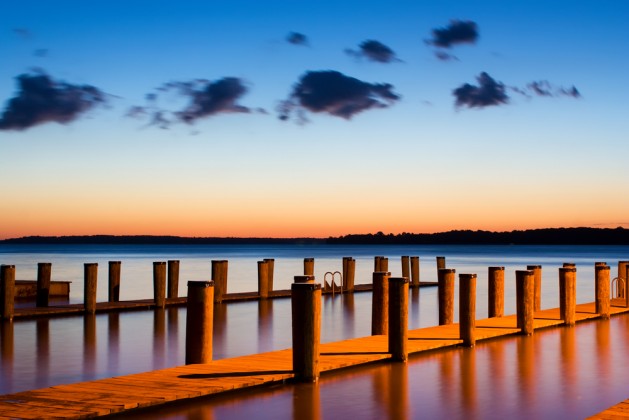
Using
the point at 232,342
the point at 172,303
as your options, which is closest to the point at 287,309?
the point at 172,303

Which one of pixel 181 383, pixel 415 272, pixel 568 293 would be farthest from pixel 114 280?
pixel 181 383

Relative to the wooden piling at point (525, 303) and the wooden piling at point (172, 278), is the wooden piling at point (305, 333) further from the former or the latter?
the wooden piling at point (172, 278)

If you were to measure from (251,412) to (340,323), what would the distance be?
11781mm

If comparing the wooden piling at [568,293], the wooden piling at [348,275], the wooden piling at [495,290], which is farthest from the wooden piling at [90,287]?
the wooden piling at [348,275]

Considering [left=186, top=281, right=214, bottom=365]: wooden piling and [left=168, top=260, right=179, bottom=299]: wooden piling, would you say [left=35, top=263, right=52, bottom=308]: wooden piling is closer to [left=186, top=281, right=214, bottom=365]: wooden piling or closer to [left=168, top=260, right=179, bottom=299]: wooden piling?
[left=168, top=260, right=179, bottom=299]: wooden piling

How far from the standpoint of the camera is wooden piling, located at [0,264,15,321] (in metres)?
19.1

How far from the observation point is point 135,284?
144 feet

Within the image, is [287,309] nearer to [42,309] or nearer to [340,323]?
[340,323]

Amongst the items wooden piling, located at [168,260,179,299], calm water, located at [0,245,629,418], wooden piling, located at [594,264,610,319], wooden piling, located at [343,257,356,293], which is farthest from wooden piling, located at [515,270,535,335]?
wooden piling, located at [343,257,356,293]

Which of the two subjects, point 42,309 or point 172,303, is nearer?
point 42,309

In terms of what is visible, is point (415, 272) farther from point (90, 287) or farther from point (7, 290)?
point (7, 290)

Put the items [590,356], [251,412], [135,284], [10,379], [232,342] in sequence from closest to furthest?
A: 1. [251,412]
2. [10,379]
3. [590,356]
4. [232,342]
5. [135,284]

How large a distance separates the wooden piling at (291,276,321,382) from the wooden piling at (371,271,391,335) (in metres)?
4.08

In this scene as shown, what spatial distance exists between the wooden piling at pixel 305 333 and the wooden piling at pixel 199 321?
1373 mm
